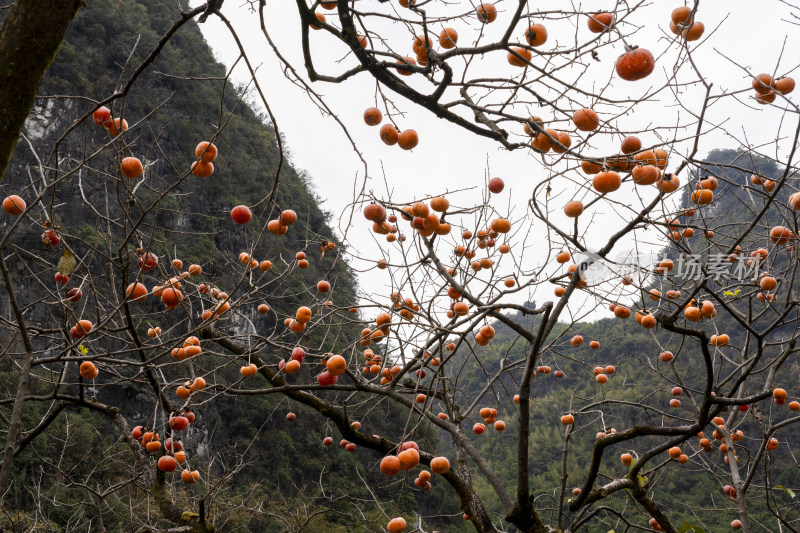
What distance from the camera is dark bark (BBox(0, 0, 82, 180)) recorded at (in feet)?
2.90

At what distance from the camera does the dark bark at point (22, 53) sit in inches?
34.8

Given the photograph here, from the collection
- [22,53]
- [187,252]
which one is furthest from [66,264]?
[187,252]

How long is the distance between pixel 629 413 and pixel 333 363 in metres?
17.9

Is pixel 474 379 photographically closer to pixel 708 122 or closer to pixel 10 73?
pixel 708 122

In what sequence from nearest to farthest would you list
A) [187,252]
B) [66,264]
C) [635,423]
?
[66,264], [187,252], [635,423]

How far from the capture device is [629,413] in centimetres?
1762

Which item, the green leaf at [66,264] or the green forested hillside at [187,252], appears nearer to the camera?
the green leaf at [66,264]

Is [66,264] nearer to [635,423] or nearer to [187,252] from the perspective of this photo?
Answer: [187,252]

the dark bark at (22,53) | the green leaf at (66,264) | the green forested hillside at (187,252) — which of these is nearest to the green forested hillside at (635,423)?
the green forested hillside at (187,252)

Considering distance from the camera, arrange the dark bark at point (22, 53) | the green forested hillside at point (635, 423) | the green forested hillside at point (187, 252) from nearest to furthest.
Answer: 1. the dark bark at point (22, 53)
2. the green forested hillside at point (187, 252)
3. the green forested hillside at point (635, 423)

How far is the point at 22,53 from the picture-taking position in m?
0.89

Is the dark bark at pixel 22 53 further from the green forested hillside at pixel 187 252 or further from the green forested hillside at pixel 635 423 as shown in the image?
the green forested hillside at pixel 635 423

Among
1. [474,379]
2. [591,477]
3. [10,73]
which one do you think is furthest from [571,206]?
[474,379]

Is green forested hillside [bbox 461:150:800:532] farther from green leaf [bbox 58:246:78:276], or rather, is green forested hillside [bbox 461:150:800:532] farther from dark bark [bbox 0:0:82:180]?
dark bark [bbox 0:0:82:180]
